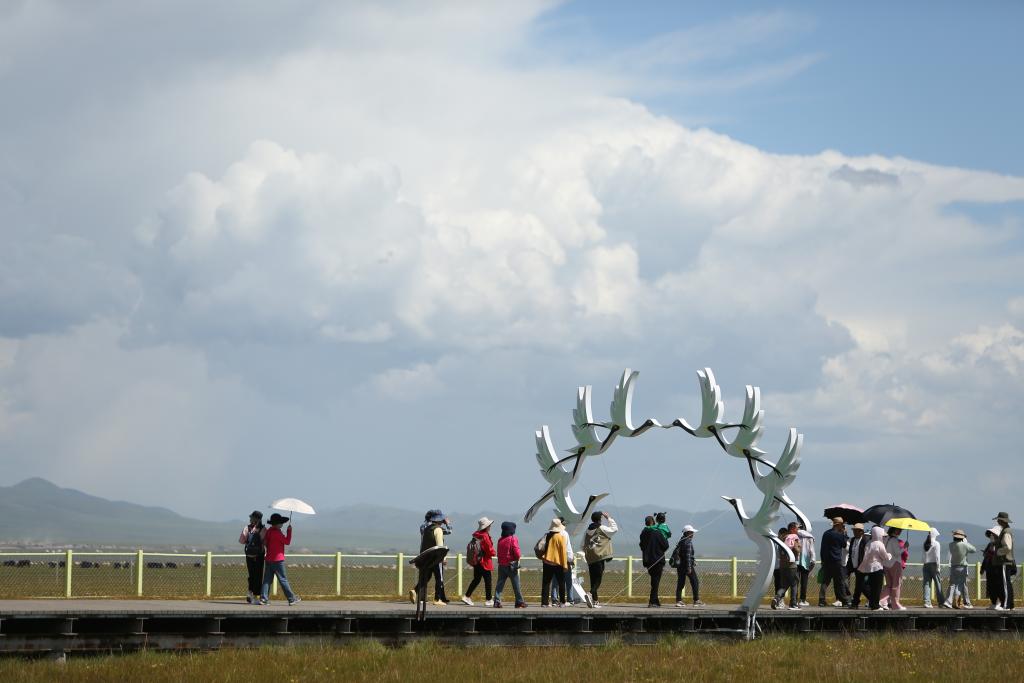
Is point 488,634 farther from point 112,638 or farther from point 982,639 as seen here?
point 982,639

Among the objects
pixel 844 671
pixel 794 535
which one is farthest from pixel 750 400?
pixel 844 671

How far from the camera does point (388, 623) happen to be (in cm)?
2347

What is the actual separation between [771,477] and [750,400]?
1370 mm

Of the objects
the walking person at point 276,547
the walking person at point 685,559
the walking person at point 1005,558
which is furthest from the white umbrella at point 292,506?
the walking person at point 1005,558

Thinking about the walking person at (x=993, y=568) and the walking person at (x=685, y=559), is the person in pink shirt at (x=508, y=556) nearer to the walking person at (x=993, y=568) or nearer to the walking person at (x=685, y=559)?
the walking person at (x=685, y=559)

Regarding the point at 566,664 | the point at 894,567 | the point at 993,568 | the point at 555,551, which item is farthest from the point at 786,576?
the point at 566,664

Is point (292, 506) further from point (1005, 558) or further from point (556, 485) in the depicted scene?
point (1005, 558)

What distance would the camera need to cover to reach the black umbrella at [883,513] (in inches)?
1240

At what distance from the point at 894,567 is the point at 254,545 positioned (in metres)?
11.9

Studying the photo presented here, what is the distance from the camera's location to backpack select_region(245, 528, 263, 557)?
25438mm

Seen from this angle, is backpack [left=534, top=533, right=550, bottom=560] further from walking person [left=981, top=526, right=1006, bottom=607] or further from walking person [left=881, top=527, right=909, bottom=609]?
walking person [left=981, top=526, right=1006, bottom=607]

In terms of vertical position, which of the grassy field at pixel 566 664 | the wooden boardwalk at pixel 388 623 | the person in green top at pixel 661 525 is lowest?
the grassy field at pixel 566 664

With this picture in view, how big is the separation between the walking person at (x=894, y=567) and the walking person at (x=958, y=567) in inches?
48.2

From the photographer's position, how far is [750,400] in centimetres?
2648
